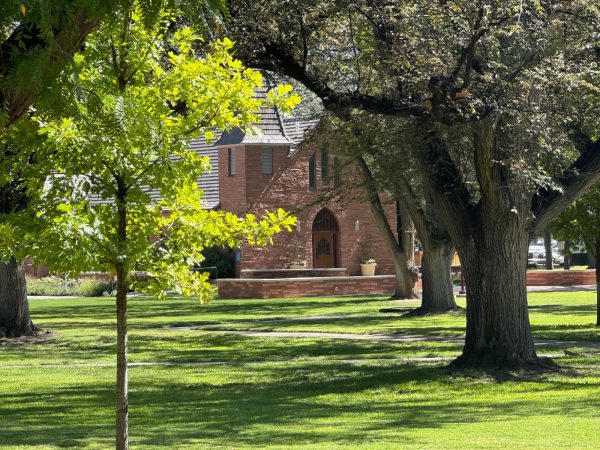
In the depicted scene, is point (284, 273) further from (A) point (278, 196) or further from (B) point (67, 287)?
(B) point (67, 287)

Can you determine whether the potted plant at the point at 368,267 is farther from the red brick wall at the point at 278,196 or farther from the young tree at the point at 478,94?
the young tree at the point at 478,94

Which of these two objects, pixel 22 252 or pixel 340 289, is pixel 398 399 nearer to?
pixel 22 252

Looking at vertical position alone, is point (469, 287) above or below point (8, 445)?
above

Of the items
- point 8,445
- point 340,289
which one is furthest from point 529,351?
point 340,289

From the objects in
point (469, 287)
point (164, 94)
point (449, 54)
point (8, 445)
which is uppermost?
point (449, 54)

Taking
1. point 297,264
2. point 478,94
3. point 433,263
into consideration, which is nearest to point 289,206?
point 297,264

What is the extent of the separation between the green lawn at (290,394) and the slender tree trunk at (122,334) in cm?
264

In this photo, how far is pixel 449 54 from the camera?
725 inches

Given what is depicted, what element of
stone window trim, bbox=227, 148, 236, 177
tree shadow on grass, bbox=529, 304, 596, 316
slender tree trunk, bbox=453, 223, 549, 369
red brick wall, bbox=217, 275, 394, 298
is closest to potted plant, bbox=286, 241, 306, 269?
stone window trim, bbox=227, 148, 236, 177

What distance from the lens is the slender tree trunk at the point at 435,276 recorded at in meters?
37.5

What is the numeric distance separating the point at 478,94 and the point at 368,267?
43103 mm

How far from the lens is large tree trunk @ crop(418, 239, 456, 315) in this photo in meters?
37.5

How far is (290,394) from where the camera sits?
1895 centimetres

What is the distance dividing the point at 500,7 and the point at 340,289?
3804 cm
